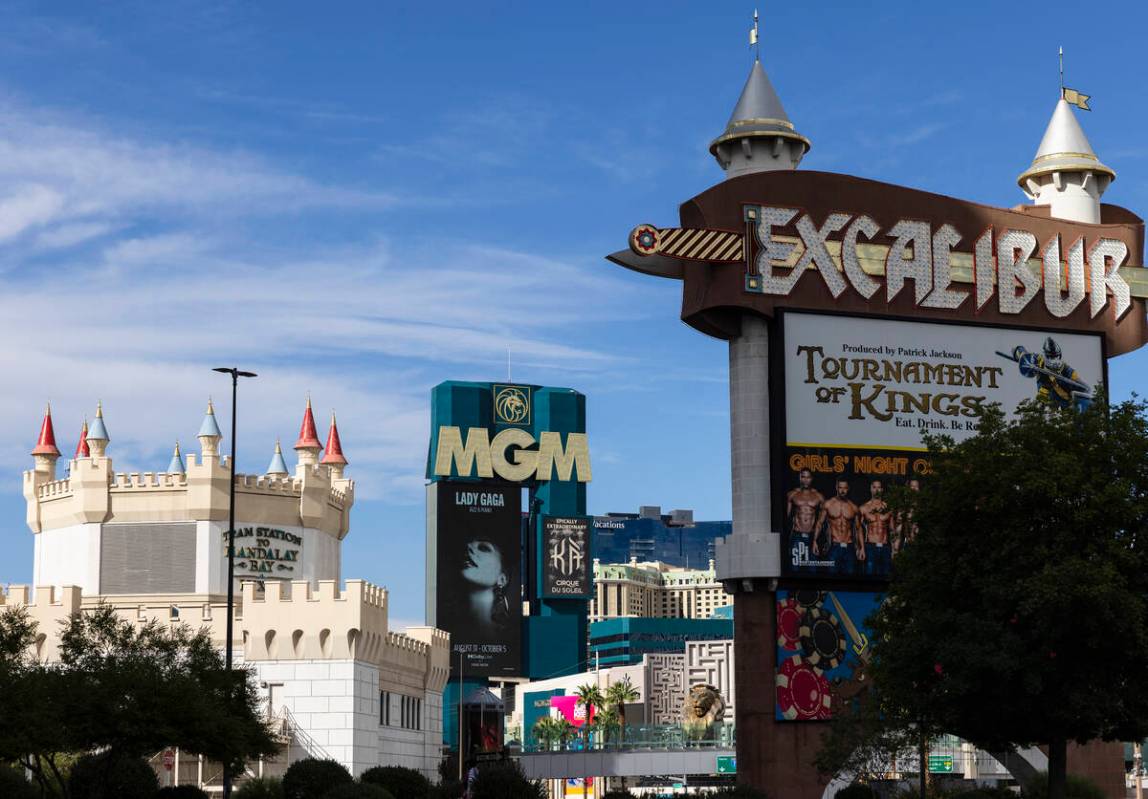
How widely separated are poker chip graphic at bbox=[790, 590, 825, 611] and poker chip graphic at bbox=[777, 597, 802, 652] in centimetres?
16

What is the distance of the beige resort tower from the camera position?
74.4m

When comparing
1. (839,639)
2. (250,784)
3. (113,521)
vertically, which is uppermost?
(113,521)

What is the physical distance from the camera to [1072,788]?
57750mm

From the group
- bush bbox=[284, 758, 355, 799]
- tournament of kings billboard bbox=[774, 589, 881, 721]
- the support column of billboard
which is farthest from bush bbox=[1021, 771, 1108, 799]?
bush bbox=[284, 758, 355, 799]

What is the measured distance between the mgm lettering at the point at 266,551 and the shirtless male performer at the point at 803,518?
44535mm

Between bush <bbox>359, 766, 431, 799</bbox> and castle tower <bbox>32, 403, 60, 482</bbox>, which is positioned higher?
castle tower <bbox>32, 403, 60, 482</bbox>

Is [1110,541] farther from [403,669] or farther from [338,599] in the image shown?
[403,669]

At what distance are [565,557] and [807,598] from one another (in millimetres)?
131807

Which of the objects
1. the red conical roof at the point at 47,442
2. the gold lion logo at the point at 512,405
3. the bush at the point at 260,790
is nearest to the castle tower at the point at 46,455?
the red conical roof at the point at 47,442

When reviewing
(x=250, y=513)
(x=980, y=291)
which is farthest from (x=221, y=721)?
(x=250, y=513)

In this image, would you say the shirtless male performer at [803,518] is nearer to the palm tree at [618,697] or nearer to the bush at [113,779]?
the bush at [113,779]

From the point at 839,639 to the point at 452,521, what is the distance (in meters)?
113

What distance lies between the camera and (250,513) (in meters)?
96.9

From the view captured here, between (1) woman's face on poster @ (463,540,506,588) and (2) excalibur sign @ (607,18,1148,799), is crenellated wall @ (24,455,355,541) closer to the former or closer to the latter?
(2) excalibur sign @ (607,18,1148,799)
